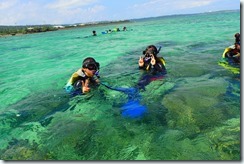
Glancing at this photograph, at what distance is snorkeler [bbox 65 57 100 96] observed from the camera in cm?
690

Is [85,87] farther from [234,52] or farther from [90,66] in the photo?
[234,52]

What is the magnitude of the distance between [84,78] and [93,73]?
1.12ft

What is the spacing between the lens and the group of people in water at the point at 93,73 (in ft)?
22.9

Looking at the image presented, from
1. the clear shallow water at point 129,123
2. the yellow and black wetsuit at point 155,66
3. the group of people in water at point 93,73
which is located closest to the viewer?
the clear shallow water at point 129,123

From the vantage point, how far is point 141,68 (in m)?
9.58

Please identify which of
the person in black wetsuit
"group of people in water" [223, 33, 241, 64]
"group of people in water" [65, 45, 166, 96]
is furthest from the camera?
"group of people in water" [223, 33, 241, 64]

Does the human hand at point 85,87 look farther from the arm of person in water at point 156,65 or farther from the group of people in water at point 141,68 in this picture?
the arm of person in water at point 156,65

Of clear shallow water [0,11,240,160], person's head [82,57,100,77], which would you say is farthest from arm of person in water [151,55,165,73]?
person's head [82,57,100,77]

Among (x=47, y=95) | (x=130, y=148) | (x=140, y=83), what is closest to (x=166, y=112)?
(x=130, y=148)

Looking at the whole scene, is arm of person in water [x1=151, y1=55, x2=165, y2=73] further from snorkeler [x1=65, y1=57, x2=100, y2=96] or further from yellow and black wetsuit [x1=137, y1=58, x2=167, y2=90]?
snorkeler [x1=65, y1=57, x2=100, y2=96]

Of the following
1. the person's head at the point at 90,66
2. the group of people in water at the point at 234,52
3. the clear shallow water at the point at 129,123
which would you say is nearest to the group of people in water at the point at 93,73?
the person's head at the point at 90,66

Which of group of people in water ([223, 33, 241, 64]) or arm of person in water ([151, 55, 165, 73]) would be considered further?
group of people in water ([223, 33, 241, 64])

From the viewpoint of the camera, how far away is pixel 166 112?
5.80 m

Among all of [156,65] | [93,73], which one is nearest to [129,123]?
[93,73]
